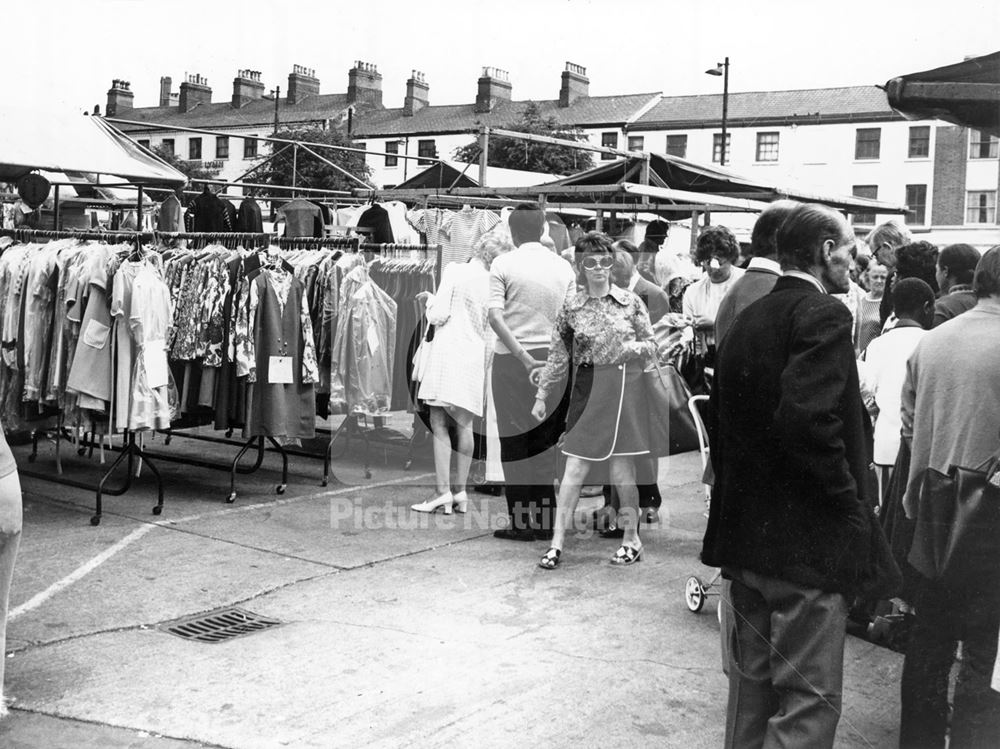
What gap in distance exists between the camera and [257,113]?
6756 centimetres

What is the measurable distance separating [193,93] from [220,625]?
2847 inches

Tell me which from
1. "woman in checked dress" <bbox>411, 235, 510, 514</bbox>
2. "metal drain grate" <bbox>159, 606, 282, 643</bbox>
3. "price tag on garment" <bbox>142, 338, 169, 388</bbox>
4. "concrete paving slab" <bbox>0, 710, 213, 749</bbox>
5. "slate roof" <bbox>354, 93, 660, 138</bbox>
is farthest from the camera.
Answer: "slate roof" <bbox>354, 93, 660, 138</bbox>

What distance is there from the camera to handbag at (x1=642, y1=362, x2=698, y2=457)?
6.66 metres

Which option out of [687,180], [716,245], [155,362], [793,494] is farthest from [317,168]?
[793,494]

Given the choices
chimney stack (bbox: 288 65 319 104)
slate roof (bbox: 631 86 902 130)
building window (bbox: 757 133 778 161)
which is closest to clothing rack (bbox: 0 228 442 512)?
slate roof (bbox: 631 86 902 130)

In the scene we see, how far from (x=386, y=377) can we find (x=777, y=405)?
225 inches

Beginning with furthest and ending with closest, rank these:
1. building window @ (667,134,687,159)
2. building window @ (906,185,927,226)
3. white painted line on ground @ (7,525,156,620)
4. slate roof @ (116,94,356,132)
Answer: slate roof @ (116,94,356,132) < building window @ (667,134,687,159) < building window @ (906,185,927,226) < white painted line on ground @ (7,525,156,620)

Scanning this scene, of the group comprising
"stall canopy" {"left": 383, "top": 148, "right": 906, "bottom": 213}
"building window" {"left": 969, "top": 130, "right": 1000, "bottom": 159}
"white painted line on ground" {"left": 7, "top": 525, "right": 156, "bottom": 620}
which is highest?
"building window" {"left": 969, "top": 130, "right": 1000, "bottom": 159}

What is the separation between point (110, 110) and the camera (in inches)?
2579

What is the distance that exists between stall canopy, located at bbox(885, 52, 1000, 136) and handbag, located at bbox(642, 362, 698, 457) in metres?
2.51

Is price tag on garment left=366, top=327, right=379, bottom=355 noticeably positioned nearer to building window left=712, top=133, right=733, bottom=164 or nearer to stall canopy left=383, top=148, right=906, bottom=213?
stall canopy left=383, top=148, right=906, bottom=213

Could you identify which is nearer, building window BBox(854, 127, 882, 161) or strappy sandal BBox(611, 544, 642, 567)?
strappy sandal BBox(611, 544, 642, 567)

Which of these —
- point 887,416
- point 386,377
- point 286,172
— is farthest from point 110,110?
point 887,416

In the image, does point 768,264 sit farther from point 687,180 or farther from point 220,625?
point 687,180
